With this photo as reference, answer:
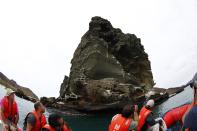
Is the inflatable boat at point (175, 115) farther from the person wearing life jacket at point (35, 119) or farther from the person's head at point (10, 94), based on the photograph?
the person's head at point (10, 94)

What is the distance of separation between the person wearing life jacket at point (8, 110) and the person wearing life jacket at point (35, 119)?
1.31 metres

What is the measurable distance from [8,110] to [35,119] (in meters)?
1.93

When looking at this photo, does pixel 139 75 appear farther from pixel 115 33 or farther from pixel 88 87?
pixel 88 87

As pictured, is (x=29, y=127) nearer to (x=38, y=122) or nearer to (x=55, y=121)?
(x=38, y=122)

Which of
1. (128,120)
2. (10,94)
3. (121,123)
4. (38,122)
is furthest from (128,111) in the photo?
(10,94)

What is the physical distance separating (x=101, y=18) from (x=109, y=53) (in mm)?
7418

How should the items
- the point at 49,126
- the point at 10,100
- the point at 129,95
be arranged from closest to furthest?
the point at 49,126
the point at 10,100
the point at 129,95

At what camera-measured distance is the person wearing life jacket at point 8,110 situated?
1438 cm

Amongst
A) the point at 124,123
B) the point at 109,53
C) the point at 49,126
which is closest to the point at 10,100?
the point at 49,126

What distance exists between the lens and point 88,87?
6638 cm

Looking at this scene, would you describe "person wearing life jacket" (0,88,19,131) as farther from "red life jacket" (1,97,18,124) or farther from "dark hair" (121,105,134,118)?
"dark hair" (121,105,134,118)

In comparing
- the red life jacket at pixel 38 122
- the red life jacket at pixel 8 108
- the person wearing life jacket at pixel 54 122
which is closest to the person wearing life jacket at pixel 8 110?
the red life jacket at pixel 8 108

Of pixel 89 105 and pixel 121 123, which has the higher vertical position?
pixel 121 123

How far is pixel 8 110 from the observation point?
14.6 meters
